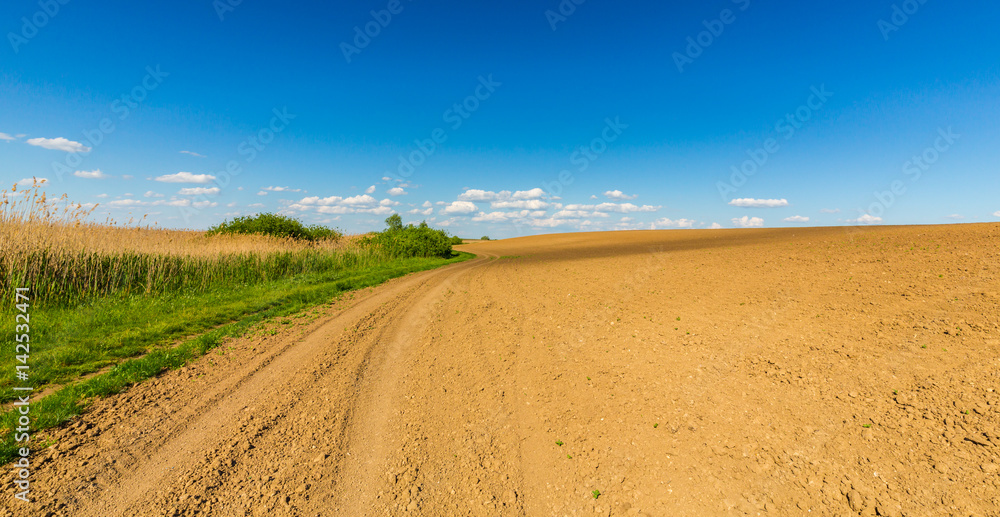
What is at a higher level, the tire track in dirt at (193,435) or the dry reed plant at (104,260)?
the dry reed plant at (104,260)

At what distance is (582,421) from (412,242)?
31.3 metres

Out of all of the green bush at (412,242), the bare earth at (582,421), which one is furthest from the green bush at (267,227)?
the bare earth at (582,421)

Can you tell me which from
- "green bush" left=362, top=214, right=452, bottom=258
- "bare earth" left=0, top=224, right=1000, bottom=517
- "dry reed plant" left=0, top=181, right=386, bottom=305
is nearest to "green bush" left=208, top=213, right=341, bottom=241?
"green bush" left=362, top=214, right=452, bottom=258

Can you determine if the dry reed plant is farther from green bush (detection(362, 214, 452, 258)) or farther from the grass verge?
green bush (detection(362, 214, 452, 258))

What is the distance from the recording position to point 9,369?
5992 mm

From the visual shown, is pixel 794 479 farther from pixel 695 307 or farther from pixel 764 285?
pixel 764 285

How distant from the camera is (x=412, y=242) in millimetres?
34969

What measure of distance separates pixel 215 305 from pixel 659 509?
11955 millimetres

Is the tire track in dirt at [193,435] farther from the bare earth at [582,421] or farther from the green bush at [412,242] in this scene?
the green bush at [412,242]

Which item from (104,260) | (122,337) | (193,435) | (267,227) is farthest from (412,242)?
(193,435)

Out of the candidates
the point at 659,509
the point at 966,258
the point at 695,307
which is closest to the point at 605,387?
the point at 659,509

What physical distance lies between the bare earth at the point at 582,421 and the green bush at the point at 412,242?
2452cm

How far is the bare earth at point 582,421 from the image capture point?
3646 millimetres

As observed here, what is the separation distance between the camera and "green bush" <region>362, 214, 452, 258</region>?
33281 mm
